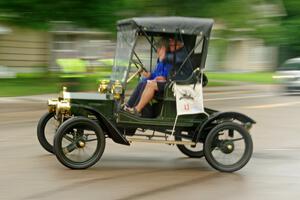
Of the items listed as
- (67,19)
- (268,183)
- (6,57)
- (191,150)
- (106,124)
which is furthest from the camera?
(6,57)

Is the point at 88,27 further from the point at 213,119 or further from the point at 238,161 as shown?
the point at 238,161

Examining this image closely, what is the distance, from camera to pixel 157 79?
907 centimetres

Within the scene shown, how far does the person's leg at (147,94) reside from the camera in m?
8.98

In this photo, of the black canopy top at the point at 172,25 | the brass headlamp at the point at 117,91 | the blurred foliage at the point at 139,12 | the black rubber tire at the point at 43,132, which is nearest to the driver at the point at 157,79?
the brass headlamp at the point at 117,91

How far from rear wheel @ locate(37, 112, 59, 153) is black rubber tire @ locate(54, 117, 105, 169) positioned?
92 centimetres

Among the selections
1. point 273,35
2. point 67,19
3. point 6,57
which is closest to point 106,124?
point 67,19

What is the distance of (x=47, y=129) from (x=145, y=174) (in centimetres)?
187

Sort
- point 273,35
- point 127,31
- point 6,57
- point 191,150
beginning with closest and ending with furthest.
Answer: point 127,31
point 191,150
point 273,35
point 6,57

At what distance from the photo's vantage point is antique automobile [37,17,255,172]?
868 centimetres

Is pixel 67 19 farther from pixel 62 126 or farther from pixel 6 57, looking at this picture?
pixel 62 126

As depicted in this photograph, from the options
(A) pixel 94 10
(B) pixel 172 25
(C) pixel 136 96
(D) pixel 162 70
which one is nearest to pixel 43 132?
(C) pixel 136 96

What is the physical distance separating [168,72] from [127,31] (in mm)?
902

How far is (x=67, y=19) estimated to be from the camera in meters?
23.3

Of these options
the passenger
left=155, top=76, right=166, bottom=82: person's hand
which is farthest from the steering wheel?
left=155, top=76, right=166, bottom=82: person's hand
